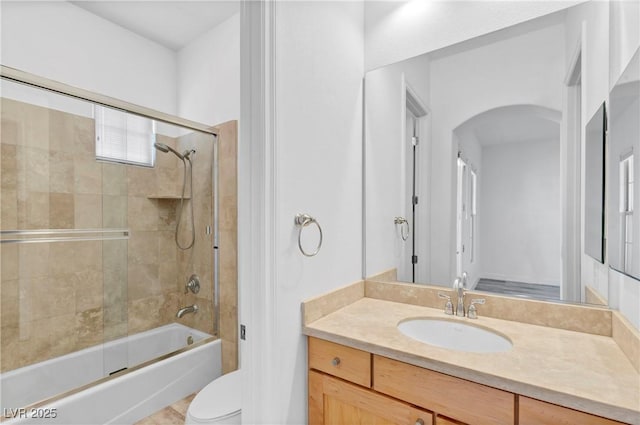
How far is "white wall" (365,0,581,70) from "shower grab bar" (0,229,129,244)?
2052mm

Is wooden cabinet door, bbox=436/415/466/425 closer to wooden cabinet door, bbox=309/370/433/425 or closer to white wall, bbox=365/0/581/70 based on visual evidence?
wooden cabinet door, bbox=309/370/433/425

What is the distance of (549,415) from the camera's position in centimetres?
76

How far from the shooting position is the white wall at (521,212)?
4.08 ft

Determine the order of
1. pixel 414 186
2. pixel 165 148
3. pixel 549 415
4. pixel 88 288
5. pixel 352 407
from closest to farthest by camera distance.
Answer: pixel 549 415 → pixel 352 407 → pixel 414 186 → pixel 88 288 → pixel 165 148

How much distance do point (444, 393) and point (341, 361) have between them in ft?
1.20

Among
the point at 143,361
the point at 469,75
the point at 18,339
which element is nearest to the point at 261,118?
the point at 469,75

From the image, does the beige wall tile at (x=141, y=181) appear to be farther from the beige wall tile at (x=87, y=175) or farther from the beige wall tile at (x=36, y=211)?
the beige wall tile at (x=36, y=211)

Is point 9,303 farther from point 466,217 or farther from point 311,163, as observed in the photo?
point 466,217

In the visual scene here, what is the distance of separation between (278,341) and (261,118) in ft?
2.67

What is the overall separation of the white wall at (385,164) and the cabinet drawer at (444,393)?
2.10 feet

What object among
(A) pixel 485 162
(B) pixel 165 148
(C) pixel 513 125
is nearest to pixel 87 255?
(B) pixel 165 148

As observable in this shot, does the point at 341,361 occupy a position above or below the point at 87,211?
below

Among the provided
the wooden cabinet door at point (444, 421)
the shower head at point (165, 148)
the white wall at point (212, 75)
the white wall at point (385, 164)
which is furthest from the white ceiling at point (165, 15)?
the wooden cabinet door at point (444, 421)

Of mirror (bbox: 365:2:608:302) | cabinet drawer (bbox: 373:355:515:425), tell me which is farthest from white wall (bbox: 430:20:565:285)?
cabinet drawer (bbox: 373:355:515:425)
